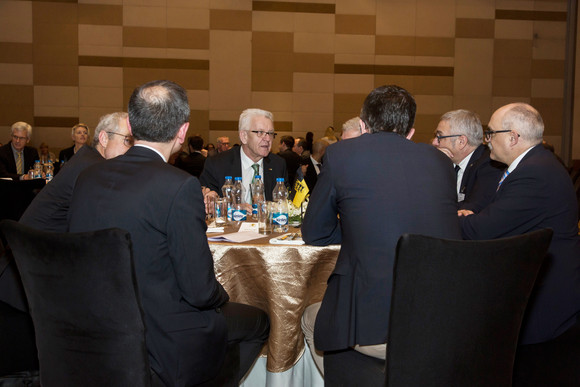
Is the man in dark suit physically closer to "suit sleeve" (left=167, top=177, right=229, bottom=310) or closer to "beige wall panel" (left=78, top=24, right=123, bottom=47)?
"suit sleeve" (left=167, top=177, right=229, bottom=310)

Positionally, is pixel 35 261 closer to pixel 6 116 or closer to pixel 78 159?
pixel 78 159

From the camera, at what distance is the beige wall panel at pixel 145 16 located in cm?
1115

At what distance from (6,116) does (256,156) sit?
29.4 feet

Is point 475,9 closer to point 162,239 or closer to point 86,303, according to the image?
point 162,239

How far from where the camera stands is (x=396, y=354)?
1.59 meters

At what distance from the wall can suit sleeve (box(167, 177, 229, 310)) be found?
389 inches

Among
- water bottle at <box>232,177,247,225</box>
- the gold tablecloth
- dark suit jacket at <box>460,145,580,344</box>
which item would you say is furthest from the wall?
dark suit jacket at <box>460,145,580,344</box>

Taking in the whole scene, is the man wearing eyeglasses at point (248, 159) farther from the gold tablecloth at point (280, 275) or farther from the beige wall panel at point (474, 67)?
the beige wall panel at point (474, 67)

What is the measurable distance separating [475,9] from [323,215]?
1115cm

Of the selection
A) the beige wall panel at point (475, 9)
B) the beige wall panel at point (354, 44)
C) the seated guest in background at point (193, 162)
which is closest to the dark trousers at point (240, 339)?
the seated guest in background at point (193, 162)

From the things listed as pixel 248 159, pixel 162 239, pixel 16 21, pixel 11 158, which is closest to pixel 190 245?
pixel 162 239

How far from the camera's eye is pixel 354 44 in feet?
38.3

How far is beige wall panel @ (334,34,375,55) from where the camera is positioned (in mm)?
11648

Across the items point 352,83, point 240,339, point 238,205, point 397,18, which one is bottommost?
point 240,339
